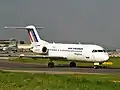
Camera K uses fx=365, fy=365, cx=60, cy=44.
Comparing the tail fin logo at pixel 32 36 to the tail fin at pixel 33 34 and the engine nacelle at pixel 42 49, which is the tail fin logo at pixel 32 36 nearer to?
the tail fin at pixel 33 34

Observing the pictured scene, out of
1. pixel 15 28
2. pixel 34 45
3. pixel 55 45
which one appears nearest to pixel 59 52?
pixel 55 45

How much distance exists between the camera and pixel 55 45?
6469 centimetres

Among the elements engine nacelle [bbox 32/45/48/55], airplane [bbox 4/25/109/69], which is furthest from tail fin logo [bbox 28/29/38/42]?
engine nacelle [bbox 32/45/48/55]

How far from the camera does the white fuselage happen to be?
2239 inches

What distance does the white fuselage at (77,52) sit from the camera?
2239 inches

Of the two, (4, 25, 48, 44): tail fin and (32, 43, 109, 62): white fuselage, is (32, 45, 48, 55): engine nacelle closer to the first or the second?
(32, 43, 109, 62): white fuselage

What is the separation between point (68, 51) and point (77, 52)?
8.07 ft

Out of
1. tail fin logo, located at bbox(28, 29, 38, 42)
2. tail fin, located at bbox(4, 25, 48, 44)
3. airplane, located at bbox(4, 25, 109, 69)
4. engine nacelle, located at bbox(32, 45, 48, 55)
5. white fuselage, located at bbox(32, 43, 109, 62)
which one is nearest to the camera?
white fuselage, located at bbox(32, 43, 109, 62)

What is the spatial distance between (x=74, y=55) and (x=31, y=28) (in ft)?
46.1

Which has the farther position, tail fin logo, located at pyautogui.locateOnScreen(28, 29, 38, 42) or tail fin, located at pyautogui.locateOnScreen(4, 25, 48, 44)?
tail fin logo, located at pyautogui.locateOnScreen(28, 29, 38, 42)

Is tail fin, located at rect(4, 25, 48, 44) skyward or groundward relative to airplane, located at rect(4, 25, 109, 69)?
skyward

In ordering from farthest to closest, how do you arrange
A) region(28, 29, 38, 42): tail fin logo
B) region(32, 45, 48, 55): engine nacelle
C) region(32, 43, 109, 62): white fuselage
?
region(28, 29, 38, 42): tail fin logo, region(32, 45, 48, 55): engine nacelle, region(32, 43, 109, 62): white fuselage

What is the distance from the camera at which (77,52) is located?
59.8 m

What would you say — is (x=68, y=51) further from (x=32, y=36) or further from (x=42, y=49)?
(x=32, y=36)
